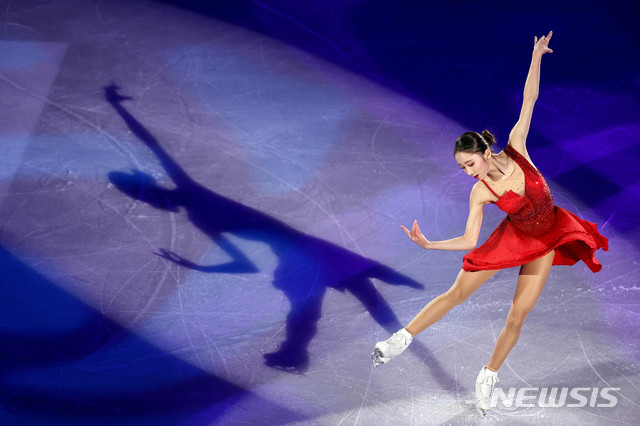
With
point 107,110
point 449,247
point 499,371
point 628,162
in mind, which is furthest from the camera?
point 107,110

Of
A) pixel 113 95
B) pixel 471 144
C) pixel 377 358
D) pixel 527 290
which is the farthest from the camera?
pixel 113 95

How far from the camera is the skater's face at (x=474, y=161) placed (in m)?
3.98

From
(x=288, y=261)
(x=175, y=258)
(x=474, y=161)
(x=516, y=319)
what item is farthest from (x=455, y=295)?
(x=175, y=258)

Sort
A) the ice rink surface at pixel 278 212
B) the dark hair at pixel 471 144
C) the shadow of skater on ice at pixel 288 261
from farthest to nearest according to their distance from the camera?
1. the shadow of skater on ice at pixel 288 261
2. the ice rink surface at pixel 278 212
3. the dark hair at pixel 471 144

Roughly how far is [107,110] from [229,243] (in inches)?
84.4

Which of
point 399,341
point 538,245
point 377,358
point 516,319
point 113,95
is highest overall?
point 113,95

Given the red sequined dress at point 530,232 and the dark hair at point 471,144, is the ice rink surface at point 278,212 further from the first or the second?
the dark hair at point 471,144

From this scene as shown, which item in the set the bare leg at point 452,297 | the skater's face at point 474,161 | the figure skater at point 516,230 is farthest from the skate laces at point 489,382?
the skater's face at point 474,161

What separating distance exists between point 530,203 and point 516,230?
0.21m

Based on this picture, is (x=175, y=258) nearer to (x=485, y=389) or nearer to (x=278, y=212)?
(x=278, y=212)

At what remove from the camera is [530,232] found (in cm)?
427

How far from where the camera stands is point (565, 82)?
24.3ft

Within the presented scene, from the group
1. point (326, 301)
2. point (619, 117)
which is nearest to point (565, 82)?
point (619, 117)

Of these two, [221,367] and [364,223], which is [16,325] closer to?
[221,367]
